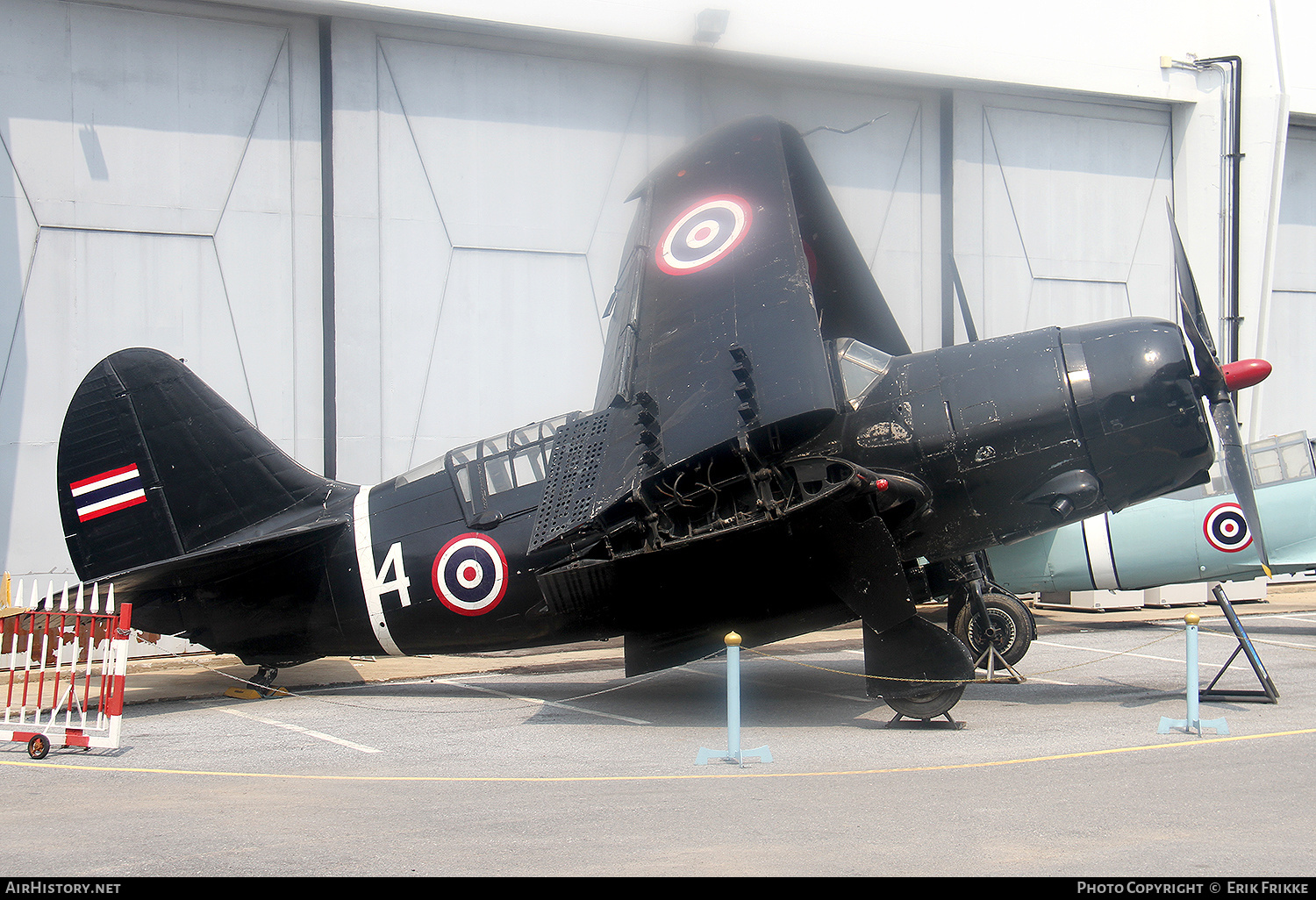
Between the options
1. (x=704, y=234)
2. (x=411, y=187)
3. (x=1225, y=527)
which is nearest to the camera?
(x=704, y=234)

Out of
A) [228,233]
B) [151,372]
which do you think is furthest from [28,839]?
[228,233]

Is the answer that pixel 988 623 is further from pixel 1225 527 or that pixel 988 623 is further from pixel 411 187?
pixel 411 187

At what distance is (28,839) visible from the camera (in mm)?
5129

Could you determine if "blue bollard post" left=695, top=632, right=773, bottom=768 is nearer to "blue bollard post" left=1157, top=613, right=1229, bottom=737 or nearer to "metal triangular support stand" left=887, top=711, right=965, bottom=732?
"metal triangular support stand" left=887, top=711, right=965, bottom=732

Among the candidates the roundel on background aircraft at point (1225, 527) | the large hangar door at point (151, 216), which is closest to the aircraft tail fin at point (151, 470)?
the large hangar door at point (151, 216)

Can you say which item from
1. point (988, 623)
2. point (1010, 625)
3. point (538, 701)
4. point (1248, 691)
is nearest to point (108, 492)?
point (538, 701)

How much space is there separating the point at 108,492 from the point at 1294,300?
22401mm

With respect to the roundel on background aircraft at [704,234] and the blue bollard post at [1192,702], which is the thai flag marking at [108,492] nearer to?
the roundel on background aircraft at [704,234]

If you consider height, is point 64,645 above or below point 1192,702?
above

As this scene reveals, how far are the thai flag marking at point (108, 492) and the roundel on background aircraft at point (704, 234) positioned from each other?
17.8ft

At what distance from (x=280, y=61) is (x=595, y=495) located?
1054cm

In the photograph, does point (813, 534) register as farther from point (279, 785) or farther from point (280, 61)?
point (280, 61)

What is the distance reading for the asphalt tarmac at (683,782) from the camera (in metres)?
4.64

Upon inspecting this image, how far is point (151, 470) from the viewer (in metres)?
9.77
